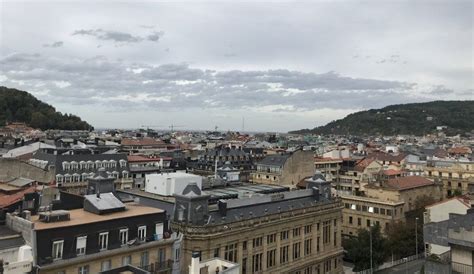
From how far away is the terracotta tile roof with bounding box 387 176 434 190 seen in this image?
89144 mm

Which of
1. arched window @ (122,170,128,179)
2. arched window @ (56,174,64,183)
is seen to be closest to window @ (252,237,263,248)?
arched window @ (122,170,128,179)

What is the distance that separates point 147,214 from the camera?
41.1m

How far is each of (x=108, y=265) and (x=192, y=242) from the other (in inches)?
551

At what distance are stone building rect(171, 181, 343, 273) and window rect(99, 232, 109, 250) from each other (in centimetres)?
1299

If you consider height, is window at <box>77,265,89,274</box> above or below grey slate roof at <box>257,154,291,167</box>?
below

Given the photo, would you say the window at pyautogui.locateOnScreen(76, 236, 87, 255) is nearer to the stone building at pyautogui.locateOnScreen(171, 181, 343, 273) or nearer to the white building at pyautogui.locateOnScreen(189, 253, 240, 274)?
the white building at pyautogui.locateOnScreen(189, 253, 240, 274)

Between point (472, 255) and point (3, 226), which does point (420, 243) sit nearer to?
point (472, 255)

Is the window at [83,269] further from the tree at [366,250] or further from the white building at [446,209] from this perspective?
the white building at [446,209]

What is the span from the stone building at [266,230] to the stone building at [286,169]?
3134cm

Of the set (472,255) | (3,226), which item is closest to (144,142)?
(3,226)

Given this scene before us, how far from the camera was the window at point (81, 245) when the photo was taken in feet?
116

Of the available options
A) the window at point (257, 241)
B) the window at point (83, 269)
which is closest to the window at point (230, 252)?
the window at point (257, 241)

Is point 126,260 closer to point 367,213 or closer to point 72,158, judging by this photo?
point 72,158

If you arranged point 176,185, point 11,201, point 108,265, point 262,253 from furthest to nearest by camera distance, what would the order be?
point 176,185, point 262,253, point 11,201, point 108,265
